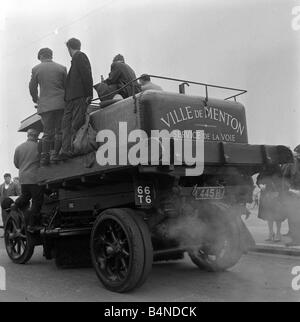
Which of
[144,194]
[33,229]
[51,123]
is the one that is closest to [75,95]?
[51,123]

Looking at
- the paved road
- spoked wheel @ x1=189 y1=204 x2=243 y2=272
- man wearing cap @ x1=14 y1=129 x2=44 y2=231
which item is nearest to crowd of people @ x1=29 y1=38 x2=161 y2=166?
man wearing cap @ x1=14 y1=129 x2=44 y2=231

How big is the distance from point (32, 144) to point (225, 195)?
2689 mm

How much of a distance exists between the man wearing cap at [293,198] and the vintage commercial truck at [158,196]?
5.99 feet

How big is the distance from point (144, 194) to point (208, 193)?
722 mm

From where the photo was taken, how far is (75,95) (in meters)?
5.13

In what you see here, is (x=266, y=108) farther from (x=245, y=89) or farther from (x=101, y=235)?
(x=101, y=235)

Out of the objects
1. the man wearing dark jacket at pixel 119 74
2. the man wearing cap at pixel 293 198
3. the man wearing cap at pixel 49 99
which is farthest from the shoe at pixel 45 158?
the man wearing cap at pixel 293 198

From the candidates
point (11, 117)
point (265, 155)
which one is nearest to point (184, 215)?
point (265, 155)

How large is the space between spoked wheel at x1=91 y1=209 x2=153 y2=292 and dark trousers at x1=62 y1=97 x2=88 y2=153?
99cm

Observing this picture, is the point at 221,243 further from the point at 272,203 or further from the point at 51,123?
the point at 51,123

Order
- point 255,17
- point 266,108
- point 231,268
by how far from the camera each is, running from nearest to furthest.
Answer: point 255,17 < point 266,108 < point 231,268

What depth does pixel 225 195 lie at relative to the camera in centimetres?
510

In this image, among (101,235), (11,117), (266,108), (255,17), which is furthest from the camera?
(11,117)

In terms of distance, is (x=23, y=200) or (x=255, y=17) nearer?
(x=255, y=17)
